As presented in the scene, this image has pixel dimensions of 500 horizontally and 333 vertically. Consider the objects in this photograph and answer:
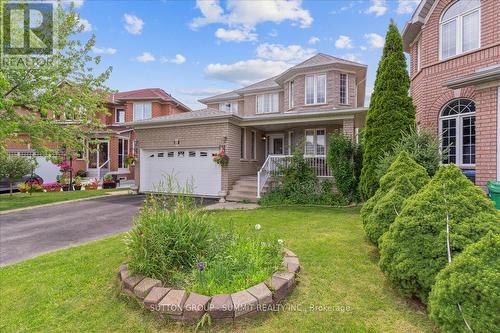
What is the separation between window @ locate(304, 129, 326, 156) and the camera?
14.0 m

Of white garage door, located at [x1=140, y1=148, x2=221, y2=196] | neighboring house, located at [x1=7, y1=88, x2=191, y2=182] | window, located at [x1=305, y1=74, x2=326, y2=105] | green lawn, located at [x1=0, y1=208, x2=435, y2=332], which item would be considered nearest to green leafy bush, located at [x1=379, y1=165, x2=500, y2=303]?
green lawn, located at [x1=0, y1=208, x2=435, y2=332]

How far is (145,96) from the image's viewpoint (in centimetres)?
2339

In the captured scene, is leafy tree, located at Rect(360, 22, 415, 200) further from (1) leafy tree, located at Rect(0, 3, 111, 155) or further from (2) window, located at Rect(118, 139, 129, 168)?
(2) window, located at Rect(118, 139, 129, 168)

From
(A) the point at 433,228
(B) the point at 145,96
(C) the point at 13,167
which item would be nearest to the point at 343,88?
(A) the point at 433,228

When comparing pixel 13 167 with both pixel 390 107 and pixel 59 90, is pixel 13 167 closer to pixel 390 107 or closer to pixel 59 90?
pixel 59 90

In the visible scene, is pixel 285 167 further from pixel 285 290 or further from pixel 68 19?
pixel 68 19

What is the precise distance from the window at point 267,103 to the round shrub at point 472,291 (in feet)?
55.1

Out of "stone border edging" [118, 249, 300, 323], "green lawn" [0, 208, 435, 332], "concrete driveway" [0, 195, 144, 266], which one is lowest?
"concrete driveway" [0, 195, 144, 266]

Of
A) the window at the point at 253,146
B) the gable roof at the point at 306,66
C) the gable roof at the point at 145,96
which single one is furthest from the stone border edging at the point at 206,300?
the gable roof at the point at 145,96

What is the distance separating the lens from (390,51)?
8.75 meters

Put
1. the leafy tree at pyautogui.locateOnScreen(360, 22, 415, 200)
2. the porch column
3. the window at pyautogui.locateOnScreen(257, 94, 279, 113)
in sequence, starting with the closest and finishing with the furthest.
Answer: the leafy tree at pyautogui.locateOnScreen(360, 22, 415, 200)
the porch column
the window at pyautogui.locateOnScreen(257, 94, 279, 113)

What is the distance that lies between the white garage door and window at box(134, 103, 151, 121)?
1032 centimetres

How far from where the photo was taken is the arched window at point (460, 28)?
897 cm

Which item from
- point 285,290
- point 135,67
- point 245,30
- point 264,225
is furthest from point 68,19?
point 285,290
